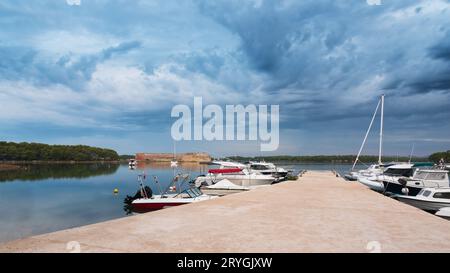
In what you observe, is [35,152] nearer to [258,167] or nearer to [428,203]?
[258,167]

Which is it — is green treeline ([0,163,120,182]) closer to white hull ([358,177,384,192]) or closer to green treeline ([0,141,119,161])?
white hull ([358,177,384,192])

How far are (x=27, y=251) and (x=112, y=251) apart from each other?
4.68 feet

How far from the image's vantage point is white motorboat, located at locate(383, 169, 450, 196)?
2212cm

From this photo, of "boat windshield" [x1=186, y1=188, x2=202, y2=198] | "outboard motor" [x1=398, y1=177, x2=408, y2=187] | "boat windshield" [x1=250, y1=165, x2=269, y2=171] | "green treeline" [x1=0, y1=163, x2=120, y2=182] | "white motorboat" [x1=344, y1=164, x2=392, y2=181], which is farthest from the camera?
"green treeline" [x1=0, y1=163, x2=120, y2=182]

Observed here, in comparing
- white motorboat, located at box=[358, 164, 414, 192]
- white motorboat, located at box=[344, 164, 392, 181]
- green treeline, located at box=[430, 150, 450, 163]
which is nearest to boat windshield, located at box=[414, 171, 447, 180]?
white motorboat, located at box=[358, 164, 414, 192]

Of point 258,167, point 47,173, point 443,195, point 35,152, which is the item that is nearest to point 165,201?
point 443,195

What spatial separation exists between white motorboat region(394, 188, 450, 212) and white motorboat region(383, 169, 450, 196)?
1.72m

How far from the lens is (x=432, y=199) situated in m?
19.2

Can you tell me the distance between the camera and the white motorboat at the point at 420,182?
72.6ft

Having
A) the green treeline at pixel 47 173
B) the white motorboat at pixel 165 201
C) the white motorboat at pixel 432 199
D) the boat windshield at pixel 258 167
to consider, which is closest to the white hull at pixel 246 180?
the boat windshield at pixel 258 167

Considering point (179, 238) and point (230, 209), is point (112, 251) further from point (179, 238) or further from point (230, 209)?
point (230, 209)

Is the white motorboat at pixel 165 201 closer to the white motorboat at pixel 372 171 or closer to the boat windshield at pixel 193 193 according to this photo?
the boat windshield at pixel 193 193

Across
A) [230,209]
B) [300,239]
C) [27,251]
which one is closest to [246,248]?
[300,239]
